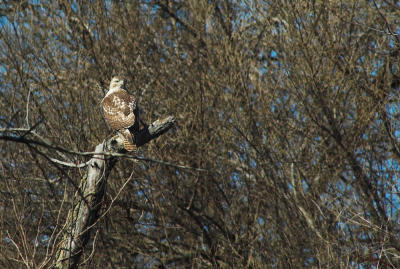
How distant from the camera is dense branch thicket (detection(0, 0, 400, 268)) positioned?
634 centimetres

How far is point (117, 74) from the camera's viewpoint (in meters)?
6.95

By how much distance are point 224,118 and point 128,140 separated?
8.74ft

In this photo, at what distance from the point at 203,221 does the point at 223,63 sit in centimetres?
230

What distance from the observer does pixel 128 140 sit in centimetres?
455

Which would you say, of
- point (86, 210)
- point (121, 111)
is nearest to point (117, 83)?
point (121, 111)

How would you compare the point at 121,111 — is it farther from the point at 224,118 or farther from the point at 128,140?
the point at 224,118

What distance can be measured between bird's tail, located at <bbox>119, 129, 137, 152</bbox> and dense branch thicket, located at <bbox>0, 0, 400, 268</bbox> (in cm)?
149

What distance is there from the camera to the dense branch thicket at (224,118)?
250 inches

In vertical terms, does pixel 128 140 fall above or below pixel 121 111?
below

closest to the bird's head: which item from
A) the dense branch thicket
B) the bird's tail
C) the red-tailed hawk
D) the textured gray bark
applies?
the red-tailed hawk

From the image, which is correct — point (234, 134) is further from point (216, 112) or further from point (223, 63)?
point (223, 63)

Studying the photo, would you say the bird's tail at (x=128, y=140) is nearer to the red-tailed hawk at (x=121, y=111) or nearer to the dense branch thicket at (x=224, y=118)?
the red-tailed hawk at (x=121, y=111)

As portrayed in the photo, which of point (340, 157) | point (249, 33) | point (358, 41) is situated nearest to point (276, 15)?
point (249, 33)

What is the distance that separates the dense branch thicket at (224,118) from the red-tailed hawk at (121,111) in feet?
1.92
